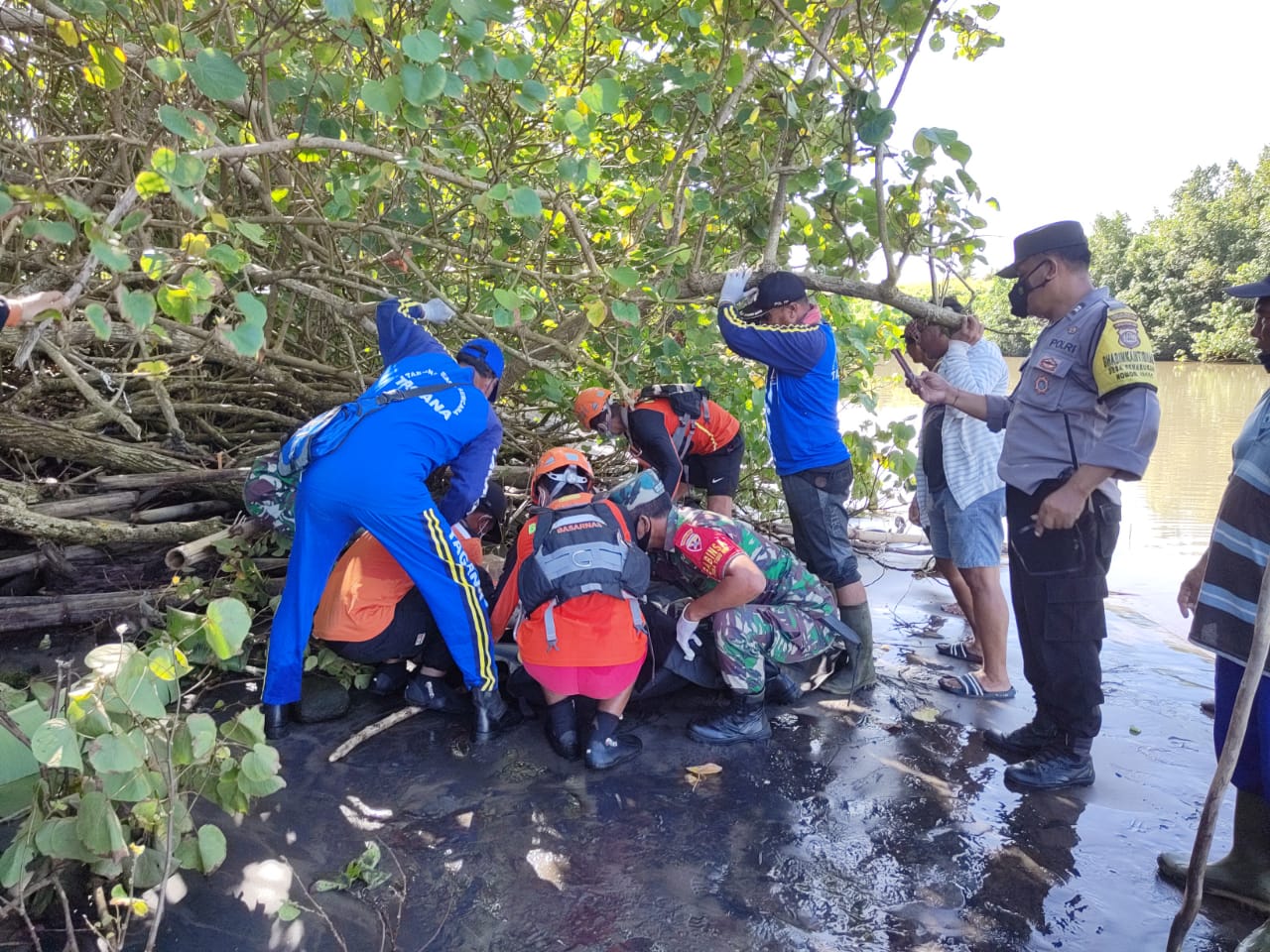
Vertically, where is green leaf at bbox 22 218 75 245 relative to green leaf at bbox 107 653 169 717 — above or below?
above

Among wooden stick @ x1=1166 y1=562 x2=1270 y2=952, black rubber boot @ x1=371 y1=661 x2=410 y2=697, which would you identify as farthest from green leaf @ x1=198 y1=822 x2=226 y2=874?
wooden stick @ x1=1166 y1=562 x2=1270 y2=952

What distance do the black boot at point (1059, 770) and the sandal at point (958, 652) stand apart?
1.18 meters

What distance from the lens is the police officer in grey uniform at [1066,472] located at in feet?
9.05

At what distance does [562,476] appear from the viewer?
3453 millimetres

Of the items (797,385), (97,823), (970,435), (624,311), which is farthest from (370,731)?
(970,435)

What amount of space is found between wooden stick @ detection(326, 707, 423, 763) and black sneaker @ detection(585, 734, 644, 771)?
823 mm

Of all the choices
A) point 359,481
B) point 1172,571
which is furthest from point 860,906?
point 1172,571

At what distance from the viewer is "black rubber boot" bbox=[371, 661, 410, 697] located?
373 cm

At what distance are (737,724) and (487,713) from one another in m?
1.00

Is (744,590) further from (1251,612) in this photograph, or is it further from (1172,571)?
(1172,571)

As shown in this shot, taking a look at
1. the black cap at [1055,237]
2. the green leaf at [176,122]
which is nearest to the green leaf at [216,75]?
the green leaf at [176,122]

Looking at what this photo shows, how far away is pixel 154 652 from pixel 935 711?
3.03 meters

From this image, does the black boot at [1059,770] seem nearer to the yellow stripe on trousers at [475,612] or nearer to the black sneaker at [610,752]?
the black sneaker at [610,752]

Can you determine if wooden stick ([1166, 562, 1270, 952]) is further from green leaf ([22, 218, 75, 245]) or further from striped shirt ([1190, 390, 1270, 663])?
green leaf ([22, 218, 75, 245])
